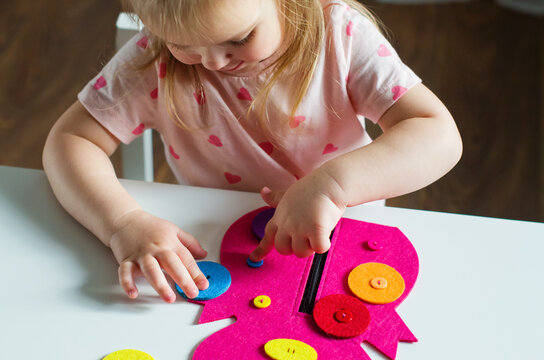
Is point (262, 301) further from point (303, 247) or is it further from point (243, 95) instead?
point (243, 95)

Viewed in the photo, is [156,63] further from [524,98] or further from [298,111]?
[524,98]

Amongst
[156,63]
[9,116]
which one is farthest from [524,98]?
[9,116]

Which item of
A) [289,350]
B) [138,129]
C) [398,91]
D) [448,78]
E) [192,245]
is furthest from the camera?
[448,78]

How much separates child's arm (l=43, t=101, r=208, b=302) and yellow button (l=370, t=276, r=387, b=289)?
0.14m

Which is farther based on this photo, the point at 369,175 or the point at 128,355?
the point at 369,175

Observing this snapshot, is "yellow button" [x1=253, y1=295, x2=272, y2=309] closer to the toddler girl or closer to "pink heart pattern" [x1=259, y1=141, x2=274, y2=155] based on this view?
the toddler girl

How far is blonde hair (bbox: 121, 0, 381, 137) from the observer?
0.55 meters

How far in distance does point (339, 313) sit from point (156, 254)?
0.18 m

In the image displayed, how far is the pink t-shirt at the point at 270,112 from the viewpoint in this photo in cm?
72

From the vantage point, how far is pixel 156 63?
2.47 feet

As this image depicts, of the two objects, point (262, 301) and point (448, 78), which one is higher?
point (262, 301)

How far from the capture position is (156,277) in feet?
1.84

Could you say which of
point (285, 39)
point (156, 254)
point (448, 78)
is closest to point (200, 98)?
point (285, 39)

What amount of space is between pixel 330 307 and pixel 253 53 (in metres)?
0.26
